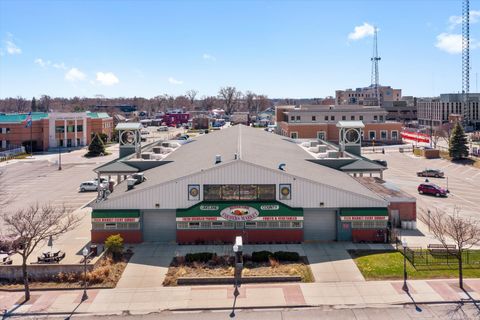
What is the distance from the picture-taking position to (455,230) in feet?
86.1

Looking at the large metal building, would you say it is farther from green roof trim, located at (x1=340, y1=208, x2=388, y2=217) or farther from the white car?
the white car

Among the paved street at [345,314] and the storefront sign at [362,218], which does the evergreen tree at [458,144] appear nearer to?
the storefront sign at [362,218]

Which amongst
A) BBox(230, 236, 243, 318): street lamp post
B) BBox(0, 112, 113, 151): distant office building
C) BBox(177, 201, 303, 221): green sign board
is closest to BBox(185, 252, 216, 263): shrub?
BBox(230, 236, 243, 318): street lamp post

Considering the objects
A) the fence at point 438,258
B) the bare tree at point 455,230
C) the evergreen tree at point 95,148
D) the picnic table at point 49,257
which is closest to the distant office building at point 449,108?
the evergreen tree at point 95,148

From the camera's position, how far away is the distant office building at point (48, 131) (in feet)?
308

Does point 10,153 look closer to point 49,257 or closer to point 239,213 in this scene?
point 49,257

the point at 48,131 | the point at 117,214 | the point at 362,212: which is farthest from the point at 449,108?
the point at 117,214

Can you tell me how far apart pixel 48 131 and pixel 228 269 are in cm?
8184

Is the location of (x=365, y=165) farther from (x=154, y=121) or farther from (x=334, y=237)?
(x=154, y=121)

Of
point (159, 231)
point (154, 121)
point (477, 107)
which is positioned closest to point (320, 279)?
point (159, 231)

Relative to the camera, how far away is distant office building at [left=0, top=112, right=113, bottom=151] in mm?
93750

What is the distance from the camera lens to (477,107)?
14138cm

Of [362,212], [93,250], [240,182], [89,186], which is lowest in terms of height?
[93,250]

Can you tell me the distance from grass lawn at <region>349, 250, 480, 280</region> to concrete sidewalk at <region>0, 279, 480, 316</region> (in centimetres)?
74
